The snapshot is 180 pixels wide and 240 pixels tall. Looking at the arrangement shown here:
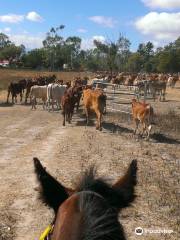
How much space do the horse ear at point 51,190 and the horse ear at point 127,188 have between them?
0.80ft

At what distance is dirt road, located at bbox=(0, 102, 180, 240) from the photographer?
22.9ft

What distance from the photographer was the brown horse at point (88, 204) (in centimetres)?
195

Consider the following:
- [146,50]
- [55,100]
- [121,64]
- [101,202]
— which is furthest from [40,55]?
[101,202]

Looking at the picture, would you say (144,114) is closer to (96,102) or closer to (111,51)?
(96,102)

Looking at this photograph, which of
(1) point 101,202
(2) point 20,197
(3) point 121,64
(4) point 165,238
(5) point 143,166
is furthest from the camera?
Result: (3) point 121,64

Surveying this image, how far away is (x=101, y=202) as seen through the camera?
2.11 m

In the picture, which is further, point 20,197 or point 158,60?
point 158,60

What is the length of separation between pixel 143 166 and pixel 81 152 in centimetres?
205

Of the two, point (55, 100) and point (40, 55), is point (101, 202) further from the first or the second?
point (40, 55)

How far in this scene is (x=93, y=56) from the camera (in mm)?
122500

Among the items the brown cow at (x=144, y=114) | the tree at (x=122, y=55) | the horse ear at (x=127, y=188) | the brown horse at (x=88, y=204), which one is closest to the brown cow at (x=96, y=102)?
the brown cow at (x=144, y=114)

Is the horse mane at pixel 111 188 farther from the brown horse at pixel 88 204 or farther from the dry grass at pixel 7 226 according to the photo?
the dry grass at pixel 7 226

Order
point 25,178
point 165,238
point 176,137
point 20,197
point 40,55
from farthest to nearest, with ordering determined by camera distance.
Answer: point 40,55, point 176,137, point 25,178, point 20,197, point 165,238

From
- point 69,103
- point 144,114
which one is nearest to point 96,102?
point 69,103
